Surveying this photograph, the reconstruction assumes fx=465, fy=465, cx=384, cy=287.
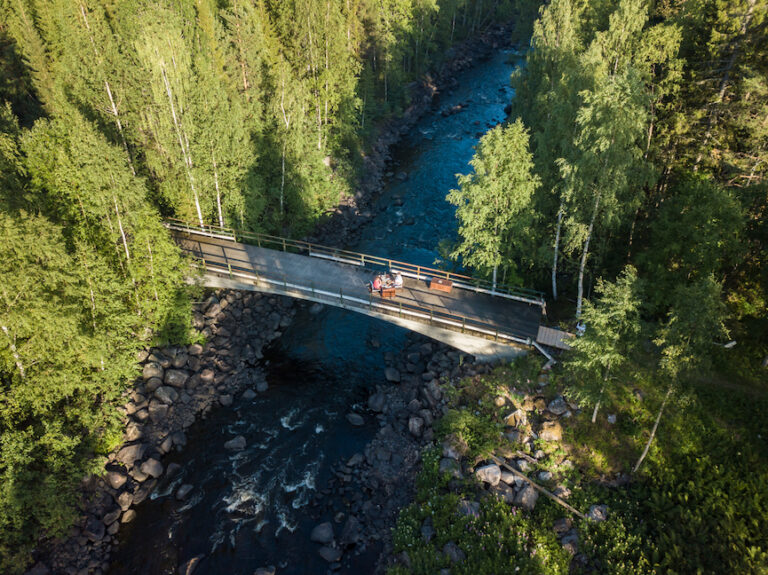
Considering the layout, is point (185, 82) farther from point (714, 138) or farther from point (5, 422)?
point (714, 138)

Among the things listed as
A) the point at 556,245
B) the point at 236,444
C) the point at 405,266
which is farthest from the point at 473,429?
the point at 236,444

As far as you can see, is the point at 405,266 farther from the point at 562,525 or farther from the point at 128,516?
the point at 128,516

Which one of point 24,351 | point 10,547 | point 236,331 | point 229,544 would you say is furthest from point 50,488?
point 236,331

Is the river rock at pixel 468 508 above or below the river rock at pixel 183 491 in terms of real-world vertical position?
above

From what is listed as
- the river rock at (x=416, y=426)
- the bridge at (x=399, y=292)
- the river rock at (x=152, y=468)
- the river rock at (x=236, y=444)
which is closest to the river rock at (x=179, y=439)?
the river rock at (x=152, y=468)

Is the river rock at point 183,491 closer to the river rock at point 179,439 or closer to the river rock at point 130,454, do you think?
the river rock at point 179,439

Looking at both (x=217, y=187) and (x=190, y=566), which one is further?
(x=217, y=187)

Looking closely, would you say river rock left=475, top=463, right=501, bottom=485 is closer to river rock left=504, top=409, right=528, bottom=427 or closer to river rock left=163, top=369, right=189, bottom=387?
river rock left=504, top=409, right=528, bottom=427
